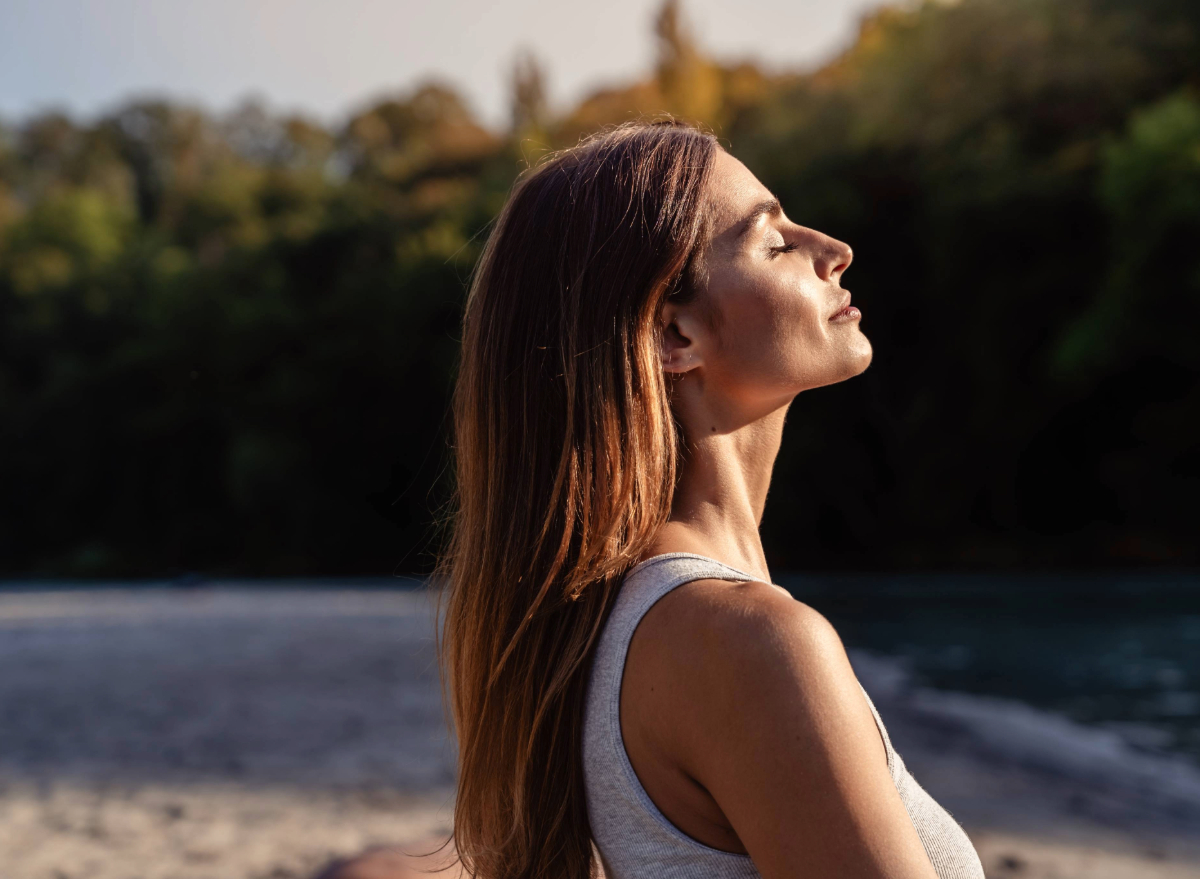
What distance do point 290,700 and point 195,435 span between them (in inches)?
1074

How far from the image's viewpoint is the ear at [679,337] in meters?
1.25

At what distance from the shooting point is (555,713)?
1176 millimetres

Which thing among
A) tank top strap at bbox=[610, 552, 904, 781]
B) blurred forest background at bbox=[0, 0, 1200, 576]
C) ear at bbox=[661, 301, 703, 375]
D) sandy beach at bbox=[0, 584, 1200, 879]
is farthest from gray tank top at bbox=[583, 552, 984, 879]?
blurred forest background at bbox=[0, 0, 1200, 576]

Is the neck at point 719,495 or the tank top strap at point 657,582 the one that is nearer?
the tank top strap at point 657,582

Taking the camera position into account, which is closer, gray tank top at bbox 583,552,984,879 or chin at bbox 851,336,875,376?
gray tank top at bbox 583,552,984,879

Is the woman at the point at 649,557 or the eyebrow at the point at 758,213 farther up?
the eyebrow at the point at 758,213

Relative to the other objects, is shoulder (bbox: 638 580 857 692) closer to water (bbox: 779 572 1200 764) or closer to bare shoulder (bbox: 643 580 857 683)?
bare shoulder (bbox: 643 580 857 683)

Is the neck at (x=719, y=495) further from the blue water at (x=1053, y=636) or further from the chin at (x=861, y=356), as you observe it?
the blue water at (x=1053, y=636)

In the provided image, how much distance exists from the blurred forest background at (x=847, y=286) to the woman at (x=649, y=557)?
889cm

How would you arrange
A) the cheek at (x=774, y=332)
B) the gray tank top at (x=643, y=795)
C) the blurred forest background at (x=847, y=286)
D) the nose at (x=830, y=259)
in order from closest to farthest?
the gray tank top at (x=643, y=795), the cheek at (x=774, y=332), the nose at (x=830, y=259), the blurred forest background at (x=847, y=286)

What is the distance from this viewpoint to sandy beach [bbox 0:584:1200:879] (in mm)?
5824

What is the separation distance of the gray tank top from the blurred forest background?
29.7ft

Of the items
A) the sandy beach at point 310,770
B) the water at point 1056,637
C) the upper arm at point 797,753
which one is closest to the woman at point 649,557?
the upper arm at point 797,753

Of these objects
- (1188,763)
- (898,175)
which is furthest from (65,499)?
(1188,763)
